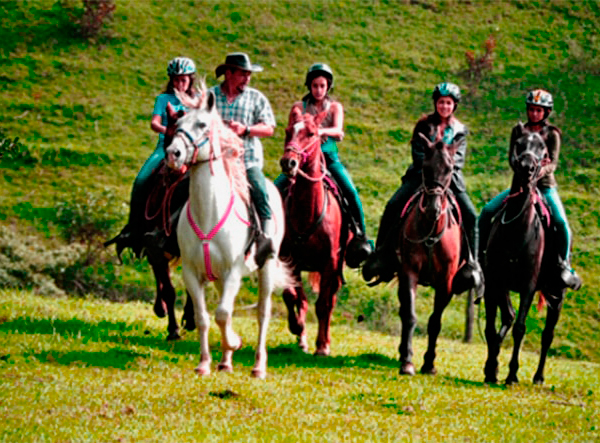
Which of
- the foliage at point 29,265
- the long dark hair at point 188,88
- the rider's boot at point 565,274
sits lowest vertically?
the foliage at point 29,265

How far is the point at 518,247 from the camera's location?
1296 cm

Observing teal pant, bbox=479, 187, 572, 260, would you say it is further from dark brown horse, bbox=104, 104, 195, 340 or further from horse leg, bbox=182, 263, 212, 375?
horse leg, bbox=182, 263, 212, 375

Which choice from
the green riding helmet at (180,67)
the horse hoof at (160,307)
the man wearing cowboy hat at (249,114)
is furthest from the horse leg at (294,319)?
the green riding helmet at (180,67)

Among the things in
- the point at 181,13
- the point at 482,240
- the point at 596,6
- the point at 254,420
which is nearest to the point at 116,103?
the point at 181,13

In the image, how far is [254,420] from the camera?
880 centimetres

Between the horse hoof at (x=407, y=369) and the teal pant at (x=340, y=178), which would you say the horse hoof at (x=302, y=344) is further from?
the horse hoof at (x=407, y=369)

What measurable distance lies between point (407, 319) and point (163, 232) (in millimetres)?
3617

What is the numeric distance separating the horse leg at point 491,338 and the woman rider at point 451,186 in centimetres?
22

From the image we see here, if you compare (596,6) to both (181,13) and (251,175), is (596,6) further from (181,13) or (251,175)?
(251,175)

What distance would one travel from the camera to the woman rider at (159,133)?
13367 mm

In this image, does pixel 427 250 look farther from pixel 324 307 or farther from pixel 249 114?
pixel 249 114

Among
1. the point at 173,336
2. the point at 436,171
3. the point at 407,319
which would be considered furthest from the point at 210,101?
the point at 173,336

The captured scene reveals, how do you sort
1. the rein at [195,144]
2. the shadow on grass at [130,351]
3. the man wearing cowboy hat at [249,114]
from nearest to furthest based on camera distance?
the rein at [195,144]
the shadow on grass at [130,351]
the man wearing cowboy hat at [249,114]

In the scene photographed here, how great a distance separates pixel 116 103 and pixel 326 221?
36650mm
